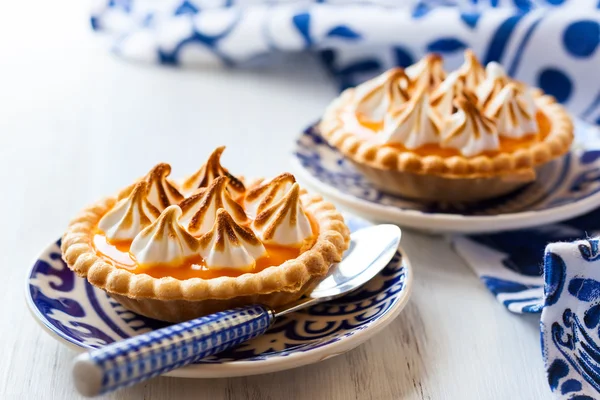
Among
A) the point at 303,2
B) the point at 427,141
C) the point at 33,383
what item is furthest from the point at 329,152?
the point at 33,383

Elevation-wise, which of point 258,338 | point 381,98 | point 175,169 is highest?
point 381,98

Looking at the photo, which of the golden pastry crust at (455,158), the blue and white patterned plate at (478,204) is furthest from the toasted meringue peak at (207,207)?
the golden pastry crust at (455,158)

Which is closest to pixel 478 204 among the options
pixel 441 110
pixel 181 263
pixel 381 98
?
pixel 441 110

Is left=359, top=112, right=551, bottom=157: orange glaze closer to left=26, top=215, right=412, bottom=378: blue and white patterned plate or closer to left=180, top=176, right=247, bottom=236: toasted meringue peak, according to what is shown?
left=26, top=215, right=412, bottom=378: blue and white patterned plate

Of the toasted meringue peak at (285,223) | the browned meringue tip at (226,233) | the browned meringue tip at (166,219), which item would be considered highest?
the browned meringue tip at (166,219)

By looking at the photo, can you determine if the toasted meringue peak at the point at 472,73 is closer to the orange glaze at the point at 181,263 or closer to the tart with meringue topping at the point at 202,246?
the tart with meringue topping at the point at 202,246

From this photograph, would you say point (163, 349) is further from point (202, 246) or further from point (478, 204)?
point (478, 204)

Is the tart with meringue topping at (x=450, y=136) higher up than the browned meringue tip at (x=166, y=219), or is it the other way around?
the browned meringue tip at (x=166, y=219)
